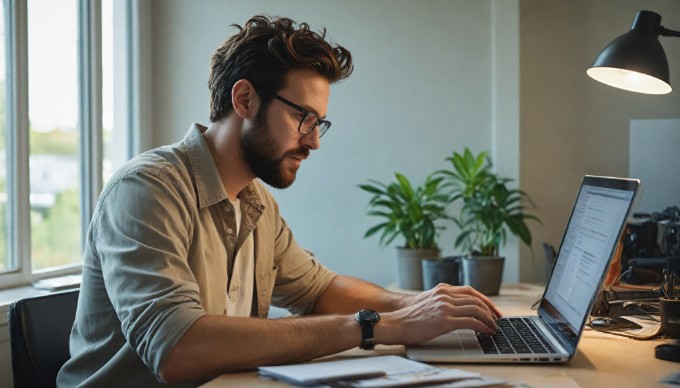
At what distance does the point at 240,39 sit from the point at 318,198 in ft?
5.58

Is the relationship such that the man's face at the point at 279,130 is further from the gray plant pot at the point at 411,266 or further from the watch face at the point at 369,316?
the gray plant pot at the point at 411,266

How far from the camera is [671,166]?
10.6 feet

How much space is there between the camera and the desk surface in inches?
53.2

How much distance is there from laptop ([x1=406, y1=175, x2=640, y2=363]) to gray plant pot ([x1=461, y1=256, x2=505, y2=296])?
98 centimetres

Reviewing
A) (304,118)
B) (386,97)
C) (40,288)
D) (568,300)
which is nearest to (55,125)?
(40,288)

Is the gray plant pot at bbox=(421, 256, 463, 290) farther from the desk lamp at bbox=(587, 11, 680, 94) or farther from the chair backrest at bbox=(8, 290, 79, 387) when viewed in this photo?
the chair backrest at bbox=(8, 290, 79, 387)

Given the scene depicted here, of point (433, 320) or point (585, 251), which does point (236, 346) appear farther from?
point (585, 251)

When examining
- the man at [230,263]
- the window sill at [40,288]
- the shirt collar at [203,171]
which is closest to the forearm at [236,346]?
the man at [230,263]

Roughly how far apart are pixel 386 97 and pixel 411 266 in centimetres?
81

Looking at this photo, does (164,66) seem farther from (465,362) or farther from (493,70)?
Answer: (465,362)

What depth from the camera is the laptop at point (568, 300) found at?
146cm

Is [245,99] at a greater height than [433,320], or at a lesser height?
greater

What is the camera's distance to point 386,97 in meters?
3.50

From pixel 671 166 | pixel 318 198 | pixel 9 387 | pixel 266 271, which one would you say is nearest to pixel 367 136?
pixel 318 198
